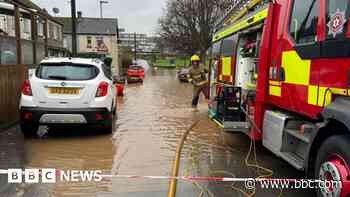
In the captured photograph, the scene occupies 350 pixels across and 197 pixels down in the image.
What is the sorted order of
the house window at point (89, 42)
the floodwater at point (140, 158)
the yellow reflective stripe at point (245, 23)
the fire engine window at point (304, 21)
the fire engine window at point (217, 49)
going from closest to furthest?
the fire engine window at point (304, 21)
the floodwater at point (140, 158)
the yellow reflective stripe at point (245, 23)
the fire engine window at point (217, 49)
the house window at point (89, 42)

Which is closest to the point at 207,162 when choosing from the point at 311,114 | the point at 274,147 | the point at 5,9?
the point at 274,147

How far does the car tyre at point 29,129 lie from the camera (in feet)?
24.5

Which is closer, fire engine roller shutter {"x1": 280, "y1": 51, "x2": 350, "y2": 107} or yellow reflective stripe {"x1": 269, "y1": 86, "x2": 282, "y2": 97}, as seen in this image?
fire engine roller shutter {"x1": 280, "y1": 51, "x2": 350, "y2": 107}

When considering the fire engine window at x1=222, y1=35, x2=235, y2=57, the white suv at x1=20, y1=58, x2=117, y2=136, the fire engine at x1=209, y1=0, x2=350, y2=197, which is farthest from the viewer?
the fire engine window at x1=222, y1=35, x2=235, y2=57

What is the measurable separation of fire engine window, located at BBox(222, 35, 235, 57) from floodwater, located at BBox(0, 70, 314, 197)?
5.80 feet

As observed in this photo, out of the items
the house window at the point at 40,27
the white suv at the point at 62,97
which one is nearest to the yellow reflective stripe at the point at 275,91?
the white suv at the point at 62,97

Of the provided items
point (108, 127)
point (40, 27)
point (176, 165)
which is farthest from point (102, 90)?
point (40, 27)

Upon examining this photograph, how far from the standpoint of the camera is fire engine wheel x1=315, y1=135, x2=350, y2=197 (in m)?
3.25

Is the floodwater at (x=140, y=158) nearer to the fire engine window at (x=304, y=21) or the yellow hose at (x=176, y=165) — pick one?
the yellow hose at (x=176, y=165)

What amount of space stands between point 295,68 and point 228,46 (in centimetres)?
380

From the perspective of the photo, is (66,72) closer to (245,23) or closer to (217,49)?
(245,23)

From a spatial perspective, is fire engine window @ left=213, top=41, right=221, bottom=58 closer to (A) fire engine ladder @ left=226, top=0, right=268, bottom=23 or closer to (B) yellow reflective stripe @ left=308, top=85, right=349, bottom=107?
(A) fire engine ladder @ left=226, top=0, right=268, bottom=23

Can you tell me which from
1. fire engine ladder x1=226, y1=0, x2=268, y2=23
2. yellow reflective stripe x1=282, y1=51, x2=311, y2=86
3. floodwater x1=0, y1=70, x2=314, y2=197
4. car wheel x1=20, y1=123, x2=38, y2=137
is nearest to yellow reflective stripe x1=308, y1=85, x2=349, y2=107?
yellow reflective stripe x1=282, y1=51, x2=311, y2=86

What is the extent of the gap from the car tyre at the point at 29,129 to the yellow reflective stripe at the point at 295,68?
513 cm
